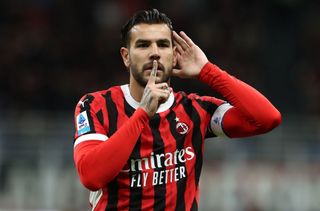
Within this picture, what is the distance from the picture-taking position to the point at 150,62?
14.8ft

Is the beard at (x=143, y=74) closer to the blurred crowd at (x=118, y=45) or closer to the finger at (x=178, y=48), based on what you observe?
the finger at (x=178, y=48)

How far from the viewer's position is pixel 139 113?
4359 mm

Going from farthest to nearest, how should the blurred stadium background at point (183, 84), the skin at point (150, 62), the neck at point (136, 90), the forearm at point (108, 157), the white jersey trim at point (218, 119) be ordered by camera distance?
the blurred stadium background at point (183, 84), the white jersey trim at point (218, 119), the neck at point (136, 90), the skin at point (150, 62), the forearm at point (108, 157)

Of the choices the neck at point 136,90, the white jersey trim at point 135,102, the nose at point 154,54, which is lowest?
the white jersey trim at point 135,102

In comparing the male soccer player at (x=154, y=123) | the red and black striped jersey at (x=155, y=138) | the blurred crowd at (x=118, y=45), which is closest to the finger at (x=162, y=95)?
the male soccer player at (x=154, y=123)

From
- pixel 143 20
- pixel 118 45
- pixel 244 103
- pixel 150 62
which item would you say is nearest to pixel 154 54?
pixel 150 62

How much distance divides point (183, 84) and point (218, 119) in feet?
25.2

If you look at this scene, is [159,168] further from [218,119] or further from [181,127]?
[218,119]

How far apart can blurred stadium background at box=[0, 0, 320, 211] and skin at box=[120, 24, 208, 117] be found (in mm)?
5997

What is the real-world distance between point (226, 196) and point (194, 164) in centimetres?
598

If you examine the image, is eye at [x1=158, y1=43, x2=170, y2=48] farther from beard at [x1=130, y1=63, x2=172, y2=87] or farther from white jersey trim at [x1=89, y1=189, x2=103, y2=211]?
white jersey trim at [x1=89, y1=189, x2=103, y2=211]

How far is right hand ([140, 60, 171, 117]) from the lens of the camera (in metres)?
4.33

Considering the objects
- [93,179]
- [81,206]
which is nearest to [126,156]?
[93,179]

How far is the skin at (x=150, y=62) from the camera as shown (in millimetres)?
4363
